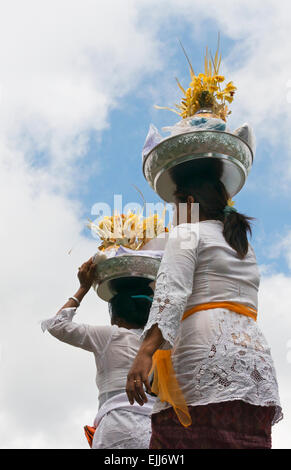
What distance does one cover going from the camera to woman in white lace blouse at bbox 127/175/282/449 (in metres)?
2.04

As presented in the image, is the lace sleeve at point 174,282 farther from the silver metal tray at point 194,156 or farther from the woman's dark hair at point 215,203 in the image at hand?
the silver metal tray at point 194,156

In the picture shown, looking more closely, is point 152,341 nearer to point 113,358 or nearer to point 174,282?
point 174,282

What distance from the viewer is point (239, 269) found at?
92.7 inches

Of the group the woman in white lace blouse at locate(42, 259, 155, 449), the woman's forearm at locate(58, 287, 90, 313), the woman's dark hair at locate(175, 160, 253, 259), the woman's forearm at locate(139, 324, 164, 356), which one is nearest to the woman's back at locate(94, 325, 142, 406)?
the woman in white lace blouse at locate(42, 259, 155, 449)

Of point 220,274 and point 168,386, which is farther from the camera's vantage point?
point 220,274

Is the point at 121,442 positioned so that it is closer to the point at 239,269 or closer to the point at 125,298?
the point at 125,298

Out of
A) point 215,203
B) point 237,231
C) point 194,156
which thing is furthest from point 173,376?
point 194,156

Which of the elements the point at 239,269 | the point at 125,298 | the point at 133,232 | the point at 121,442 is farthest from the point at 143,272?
the point at 239,269

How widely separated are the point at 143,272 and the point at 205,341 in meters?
1.86

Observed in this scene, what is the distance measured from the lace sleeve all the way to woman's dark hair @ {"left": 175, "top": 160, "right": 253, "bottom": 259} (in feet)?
0.59

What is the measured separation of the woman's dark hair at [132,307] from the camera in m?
3.81

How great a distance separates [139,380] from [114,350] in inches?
62.2

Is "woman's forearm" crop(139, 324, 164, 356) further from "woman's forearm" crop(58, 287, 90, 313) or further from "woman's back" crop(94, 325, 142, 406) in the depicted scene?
"woman's forearm" crop(58, 287, 90, 313)

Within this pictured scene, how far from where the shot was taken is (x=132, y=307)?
387cm
